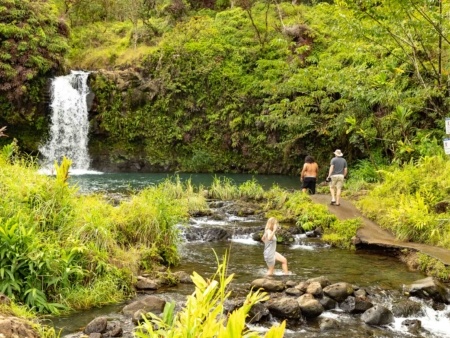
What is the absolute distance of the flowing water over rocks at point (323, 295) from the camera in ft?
21.6

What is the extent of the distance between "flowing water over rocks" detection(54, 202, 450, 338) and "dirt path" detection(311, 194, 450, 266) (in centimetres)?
40

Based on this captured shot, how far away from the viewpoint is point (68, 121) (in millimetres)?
27797

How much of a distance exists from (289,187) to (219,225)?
29.0 feet

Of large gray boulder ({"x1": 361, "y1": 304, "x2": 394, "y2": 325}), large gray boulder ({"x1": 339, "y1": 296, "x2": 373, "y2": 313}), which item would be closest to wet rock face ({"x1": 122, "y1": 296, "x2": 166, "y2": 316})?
large gray boulder ({"x1": 339, "y1": 296, "x2": 373, "y2": 313})

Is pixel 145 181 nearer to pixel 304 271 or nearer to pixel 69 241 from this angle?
pixel 304 271

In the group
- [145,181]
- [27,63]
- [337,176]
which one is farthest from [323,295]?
A: [27,63]

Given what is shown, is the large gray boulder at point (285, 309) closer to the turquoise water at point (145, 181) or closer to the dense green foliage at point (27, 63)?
the turquoise water at point (145, 181)

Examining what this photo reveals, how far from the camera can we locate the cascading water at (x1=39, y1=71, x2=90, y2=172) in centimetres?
2772

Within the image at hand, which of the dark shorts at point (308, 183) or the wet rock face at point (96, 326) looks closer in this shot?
the wet rock face at point (96, 326)

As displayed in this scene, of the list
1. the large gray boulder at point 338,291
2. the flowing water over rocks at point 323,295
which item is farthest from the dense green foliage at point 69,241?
the large gray boulder at point 338,291

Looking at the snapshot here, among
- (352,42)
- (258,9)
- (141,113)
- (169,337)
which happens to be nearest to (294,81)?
(352,42)

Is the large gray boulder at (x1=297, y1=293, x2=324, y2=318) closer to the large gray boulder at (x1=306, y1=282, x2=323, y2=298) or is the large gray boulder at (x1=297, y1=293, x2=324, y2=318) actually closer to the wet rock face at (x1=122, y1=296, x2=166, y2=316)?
the large gray boulder at (x1=306, y1=282, x2=323, y2=298)

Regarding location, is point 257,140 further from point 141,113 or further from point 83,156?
point 83,156

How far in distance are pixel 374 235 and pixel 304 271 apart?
2966 millimetres
